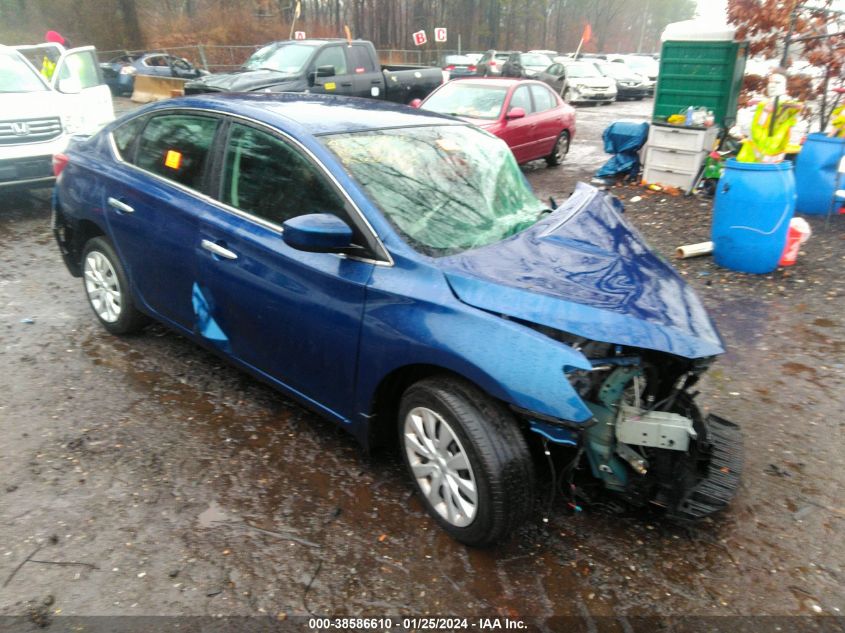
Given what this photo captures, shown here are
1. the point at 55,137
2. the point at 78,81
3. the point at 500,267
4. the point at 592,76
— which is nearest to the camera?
the point at 500,267

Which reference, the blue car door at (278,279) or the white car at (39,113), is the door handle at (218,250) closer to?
the blue car door at (278,279)

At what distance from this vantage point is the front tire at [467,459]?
8.07 feet

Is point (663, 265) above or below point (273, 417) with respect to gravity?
above

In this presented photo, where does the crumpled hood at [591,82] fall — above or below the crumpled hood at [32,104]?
below

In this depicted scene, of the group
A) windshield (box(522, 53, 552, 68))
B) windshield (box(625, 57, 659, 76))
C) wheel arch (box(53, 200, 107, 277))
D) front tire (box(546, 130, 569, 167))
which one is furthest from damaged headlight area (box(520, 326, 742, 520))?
windshield (box(625, 57, 659, 76))

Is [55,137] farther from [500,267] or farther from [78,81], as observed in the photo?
[500,267]

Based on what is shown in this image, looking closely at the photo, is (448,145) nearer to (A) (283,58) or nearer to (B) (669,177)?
(B) (669,177)

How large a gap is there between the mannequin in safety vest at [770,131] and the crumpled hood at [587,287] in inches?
145

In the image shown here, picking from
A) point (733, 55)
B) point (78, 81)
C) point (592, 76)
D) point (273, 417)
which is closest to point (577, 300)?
point (273, 417)

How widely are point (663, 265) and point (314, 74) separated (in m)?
9.63

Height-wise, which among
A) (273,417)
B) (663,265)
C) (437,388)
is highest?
(663,265)

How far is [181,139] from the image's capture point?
3.80 metres

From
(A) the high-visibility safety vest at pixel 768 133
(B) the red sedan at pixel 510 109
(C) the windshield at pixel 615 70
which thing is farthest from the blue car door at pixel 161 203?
(C) the windshield at pixel 615 70

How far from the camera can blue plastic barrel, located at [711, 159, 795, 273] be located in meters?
5.60
